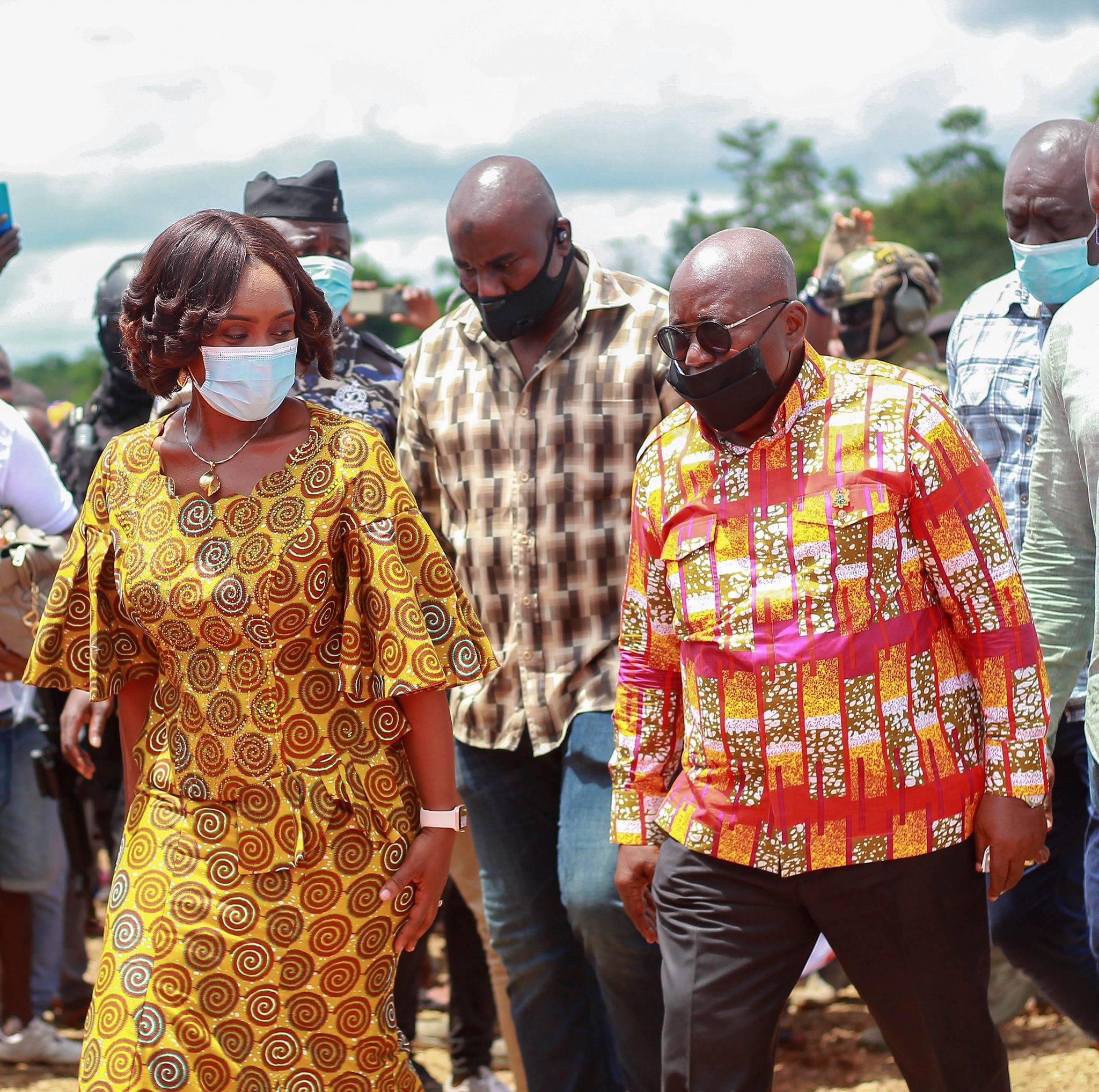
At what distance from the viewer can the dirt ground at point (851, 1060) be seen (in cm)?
482

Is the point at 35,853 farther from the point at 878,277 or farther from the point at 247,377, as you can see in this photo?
the point at 878,277

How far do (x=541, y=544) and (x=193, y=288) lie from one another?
132cm

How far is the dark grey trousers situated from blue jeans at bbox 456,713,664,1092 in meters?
0.72

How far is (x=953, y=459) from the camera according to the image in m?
3.04

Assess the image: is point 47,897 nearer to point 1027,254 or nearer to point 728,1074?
point 728,1074

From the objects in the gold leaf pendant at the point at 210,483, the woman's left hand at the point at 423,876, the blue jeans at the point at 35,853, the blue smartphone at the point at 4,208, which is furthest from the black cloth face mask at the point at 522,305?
the blue jeans at the point at 35,853

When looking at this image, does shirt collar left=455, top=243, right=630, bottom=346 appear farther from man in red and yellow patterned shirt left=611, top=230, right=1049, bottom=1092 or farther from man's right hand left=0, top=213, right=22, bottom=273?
man's right hand left=0, top=213, right=22, bottom=273

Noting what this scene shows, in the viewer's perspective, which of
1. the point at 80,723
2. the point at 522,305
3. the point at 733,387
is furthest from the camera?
the point at 522,305

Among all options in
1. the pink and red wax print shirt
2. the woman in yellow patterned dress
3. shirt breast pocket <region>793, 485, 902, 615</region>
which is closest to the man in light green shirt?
the pink and red wax print shirt

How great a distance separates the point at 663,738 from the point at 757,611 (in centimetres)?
52

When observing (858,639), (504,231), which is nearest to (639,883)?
(858,639)

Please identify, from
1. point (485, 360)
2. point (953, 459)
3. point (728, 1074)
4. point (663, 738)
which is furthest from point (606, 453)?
point (728, 1074)

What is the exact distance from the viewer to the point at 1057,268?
13.9 feet

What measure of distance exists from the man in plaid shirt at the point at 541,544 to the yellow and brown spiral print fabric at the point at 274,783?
3.00ft
